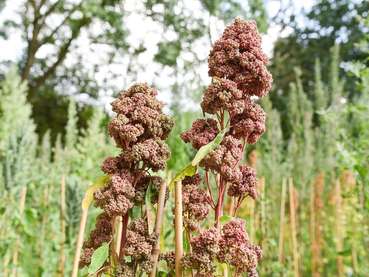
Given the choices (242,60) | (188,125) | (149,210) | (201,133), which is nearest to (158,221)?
(149,210)

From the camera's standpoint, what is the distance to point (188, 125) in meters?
3.03

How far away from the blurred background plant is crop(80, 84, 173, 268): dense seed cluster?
0.35 ft

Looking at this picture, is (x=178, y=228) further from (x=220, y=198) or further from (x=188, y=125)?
(x=188, y=125)

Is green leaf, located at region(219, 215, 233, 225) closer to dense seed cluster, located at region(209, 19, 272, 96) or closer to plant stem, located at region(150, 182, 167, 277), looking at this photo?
plant stem, located at region(150, 182, 167, 277)

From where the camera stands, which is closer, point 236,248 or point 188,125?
point 236,248

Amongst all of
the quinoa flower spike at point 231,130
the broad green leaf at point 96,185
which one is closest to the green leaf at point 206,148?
the quinoa flower spike at point 231,130

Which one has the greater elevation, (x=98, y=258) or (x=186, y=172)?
(x=186, y=172)

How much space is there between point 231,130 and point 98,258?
0.84 feet

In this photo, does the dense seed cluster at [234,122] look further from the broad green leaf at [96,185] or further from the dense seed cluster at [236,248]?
the broad green leaf at [96,185]

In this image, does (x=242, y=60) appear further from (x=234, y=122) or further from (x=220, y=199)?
(x=220, y=199)

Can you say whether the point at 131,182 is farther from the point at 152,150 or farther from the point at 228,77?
the point at 228,77

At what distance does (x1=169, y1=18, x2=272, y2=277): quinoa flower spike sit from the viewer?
0.82 metres

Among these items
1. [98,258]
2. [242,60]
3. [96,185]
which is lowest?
[98,258]

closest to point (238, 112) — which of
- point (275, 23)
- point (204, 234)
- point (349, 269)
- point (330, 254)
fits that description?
point (204, 234)
